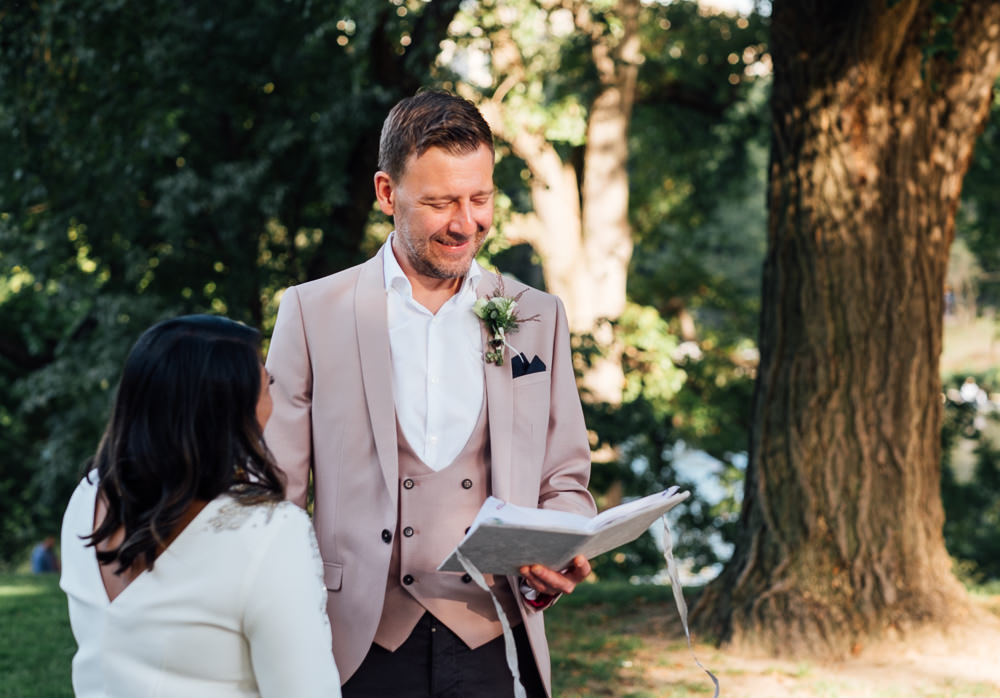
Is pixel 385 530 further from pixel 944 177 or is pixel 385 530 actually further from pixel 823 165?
pixel 944 177

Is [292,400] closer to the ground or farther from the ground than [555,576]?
farther from the ground

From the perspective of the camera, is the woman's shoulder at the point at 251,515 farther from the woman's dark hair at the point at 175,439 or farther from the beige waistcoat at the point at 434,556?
the beige waistcoat at the point at 434,556

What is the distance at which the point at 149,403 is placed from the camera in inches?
75.6

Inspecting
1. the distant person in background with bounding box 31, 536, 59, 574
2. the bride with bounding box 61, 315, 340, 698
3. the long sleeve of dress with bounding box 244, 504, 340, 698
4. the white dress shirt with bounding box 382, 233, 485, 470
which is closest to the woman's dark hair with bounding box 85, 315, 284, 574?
the bride with bounding box 61, 315, 340, 698

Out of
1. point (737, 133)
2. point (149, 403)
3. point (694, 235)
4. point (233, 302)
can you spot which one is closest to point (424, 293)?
point (149, 403)

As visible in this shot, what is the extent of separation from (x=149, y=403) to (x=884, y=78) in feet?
18.2

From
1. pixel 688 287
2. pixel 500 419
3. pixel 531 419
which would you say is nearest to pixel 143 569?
pixel 500 419

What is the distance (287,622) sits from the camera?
1854 millimetres

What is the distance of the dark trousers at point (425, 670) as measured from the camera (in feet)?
8.31

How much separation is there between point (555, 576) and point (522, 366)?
54cm

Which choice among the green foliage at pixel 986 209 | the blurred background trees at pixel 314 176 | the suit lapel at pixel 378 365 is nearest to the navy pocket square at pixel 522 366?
the suit lapel at pixel 378 365

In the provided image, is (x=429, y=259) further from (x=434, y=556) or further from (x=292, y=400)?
(x=434, y=556)

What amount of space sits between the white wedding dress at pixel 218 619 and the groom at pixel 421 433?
2.01 ft

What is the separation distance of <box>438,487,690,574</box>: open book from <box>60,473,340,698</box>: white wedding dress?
1.42 feet
